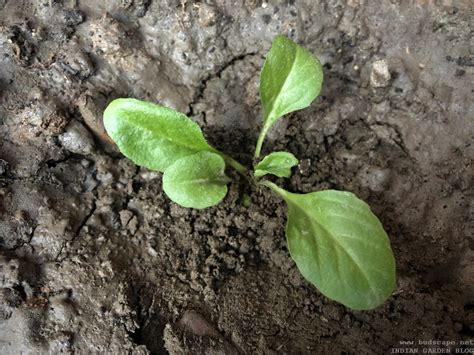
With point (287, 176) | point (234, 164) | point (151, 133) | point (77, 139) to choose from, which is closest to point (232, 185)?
point (234, 164)

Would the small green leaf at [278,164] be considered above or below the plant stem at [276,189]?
above

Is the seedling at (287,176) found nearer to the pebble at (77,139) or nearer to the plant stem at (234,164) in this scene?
the plant stem at (234,164)

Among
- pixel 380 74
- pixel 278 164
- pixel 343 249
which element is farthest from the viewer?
pixel 380 74

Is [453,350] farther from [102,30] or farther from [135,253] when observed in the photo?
[102,30]

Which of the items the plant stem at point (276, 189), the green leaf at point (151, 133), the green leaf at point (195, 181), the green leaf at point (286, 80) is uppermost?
the green leaf at point (286, 80)

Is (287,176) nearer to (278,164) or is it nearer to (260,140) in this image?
(278,164)

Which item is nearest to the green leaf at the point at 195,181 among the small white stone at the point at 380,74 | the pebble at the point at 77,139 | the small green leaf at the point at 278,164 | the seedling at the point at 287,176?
the seedling at the point at 287,176

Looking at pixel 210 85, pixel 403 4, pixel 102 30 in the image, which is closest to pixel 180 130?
pixel 210 85
